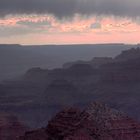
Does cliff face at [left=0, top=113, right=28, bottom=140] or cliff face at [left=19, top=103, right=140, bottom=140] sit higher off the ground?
cliff face at [left=19, top=103, right=140, bottom=140]

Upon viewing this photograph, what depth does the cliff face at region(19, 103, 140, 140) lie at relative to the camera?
45.0 meters

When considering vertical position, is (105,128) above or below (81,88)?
above

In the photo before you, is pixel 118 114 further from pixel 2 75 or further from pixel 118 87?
pixel 2 75

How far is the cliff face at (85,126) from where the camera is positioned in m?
45.0

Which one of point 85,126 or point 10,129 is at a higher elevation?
point 85,126

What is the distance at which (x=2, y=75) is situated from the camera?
618 feet

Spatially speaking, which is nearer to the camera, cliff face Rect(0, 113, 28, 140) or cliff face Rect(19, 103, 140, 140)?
cliff face Rect(19, 103, 140, 140)

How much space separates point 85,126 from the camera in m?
45.3

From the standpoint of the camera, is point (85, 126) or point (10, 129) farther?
point (10, 129)

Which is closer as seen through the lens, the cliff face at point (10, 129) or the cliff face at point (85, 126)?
the cliff face at point (85, 126)

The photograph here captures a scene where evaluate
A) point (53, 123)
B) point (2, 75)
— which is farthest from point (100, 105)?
point (2, 75)

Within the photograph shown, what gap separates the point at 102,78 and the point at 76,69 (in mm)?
12381

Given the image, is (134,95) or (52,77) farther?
(52,77)

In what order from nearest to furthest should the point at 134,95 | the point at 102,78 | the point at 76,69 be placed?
the point at 134,95 → the point at 102,78 → the point at 76,69
